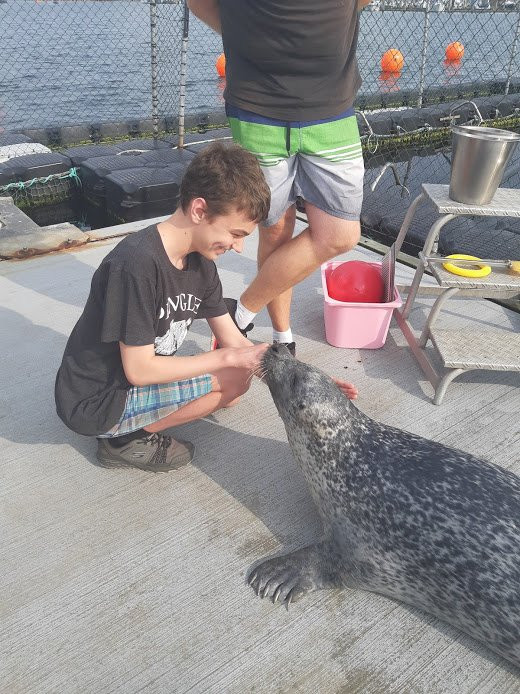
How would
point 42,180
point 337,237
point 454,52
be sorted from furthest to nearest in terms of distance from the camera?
point 454,52 < point 42,180 < point 337,237

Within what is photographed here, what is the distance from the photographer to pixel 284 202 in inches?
125

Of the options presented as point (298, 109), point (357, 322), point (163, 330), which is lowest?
point (357, 322)

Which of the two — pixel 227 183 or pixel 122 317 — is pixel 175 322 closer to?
pixel 122 317

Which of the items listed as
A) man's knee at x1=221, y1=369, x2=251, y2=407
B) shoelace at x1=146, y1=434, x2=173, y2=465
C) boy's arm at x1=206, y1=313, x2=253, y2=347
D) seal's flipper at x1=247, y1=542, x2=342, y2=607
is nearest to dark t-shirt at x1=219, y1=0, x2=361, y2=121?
boy's arm at x1=206, y1=313, x2=253, y2=347

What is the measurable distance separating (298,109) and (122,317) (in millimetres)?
1474

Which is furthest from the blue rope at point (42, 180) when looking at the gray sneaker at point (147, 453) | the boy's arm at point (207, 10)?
the gray sneaker at point (147, 453)

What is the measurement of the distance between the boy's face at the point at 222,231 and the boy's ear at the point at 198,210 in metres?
0.01

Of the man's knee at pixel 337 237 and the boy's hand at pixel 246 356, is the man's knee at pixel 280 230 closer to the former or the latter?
the man's knee at pixel 337 237

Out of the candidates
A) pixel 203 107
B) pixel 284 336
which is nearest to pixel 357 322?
pixel 284 336

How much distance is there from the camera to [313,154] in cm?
296

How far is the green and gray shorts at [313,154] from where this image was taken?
2.92 metres

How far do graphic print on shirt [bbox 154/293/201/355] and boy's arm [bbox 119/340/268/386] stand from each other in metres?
0.13

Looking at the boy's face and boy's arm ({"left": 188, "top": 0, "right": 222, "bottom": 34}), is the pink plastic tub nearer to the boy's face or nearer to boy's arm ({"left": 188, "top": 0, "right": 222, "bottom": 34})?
the boy's face

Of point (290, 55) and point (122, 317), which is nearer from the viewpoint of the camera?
point (122, 317)
